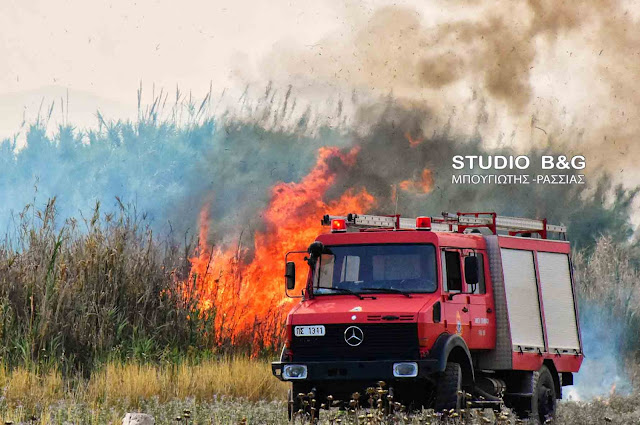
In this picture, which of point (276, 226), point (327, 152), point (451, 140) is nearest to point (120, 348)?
point (276, 226)

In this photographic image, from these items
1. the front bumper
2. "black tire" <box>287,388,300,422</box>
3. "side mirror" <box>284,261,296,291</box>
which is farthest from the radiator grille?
"side mirror" <box>284,261,296,291</box>

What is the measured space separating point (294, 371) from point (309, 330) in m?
0.54

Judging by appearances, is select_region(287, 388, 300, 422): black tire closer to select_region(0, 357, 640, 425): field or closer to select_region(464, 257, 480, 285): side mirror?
select_region(0, 357, 640, 425): field

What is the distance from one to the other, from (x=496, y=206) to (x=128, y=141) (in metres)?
12.5

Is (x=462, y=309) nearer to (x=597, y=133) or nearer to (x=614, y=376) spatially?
(x=614, y=376)

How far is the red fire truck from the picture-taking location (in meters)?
13.9

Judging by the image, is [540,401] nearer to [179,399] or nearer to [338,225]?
[338,225]

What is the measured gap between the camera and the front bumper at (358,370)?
1371cm

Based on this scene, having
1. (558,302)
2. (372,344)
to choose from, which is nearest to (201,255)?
(558,302)

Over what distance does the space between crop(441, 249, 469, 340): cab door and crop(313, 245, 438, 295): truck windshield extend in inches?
8.0

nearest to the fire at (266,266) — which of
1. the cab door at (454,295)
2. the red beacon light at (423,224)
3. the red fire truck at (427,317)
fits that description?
the red fire truck at (427,317)

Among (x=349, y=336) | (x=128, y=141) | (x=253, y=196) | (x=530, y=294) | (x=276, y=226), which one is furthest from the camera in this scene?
(x=128, y=141)

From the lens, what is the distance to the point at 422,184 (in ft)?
126

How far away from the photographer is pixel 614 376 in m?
24.1
